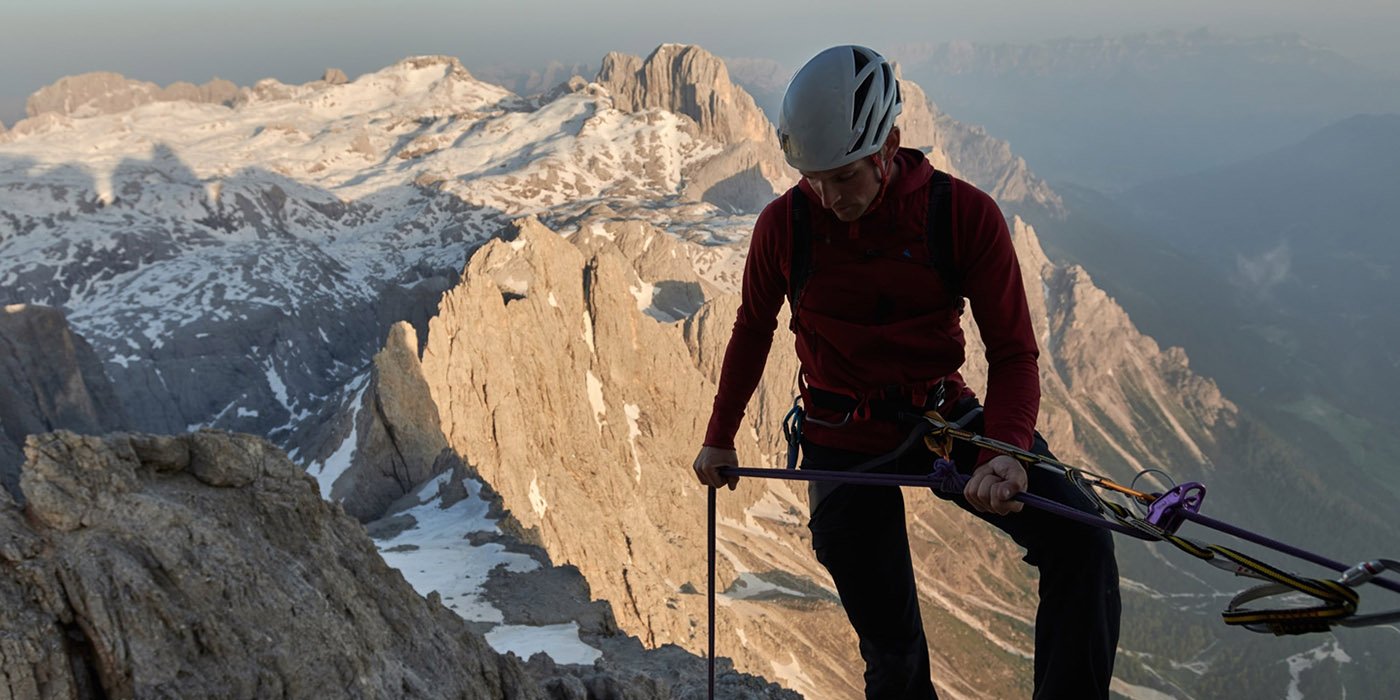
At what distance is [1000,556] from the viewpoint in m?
186

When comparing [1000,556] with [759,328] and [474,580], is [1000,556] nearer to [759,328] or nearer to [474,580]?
[474,580]

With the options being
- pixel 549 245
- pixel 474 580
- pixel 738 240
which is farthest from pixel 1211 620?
pixel 474 580

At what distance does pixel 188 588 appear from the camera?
28.3ft

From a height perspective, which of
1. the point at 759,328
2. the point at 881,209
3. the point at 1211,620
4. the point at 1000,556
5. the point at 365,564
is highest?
the point at 881,209

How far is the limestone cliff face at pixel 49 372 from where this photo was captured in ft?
208

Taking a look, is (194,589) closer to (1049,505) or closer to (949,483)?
(949,483)

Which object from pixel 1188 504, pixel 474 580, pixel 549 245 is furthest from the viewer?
pixel 549 245

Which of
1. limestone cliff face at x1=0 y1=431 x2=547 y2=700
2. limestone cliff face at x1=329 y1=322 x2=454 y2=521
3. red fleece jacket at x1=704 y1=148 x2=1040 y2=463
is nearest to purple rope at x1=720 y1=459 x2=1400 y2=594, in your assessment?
red fleece jacket at x1=704 y1=148 x2=1040 y2=463

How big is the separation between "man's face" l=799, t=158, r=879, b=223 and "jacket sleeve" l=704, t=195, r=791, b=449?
0.46 meters

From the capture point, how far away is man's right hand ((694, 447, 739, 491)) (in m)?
6.60

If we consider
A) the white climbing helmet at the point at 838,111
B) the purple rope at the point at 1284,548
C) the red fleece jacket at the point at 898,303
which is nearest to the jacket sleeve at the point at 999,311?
the red fleece jacket at the point at 898,303

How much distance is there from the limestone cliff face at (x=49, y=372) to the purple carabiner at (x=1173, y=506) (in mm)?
71628

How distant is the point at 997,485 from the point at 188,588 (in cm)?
797

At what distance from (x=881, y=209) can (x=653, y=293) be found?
153m
